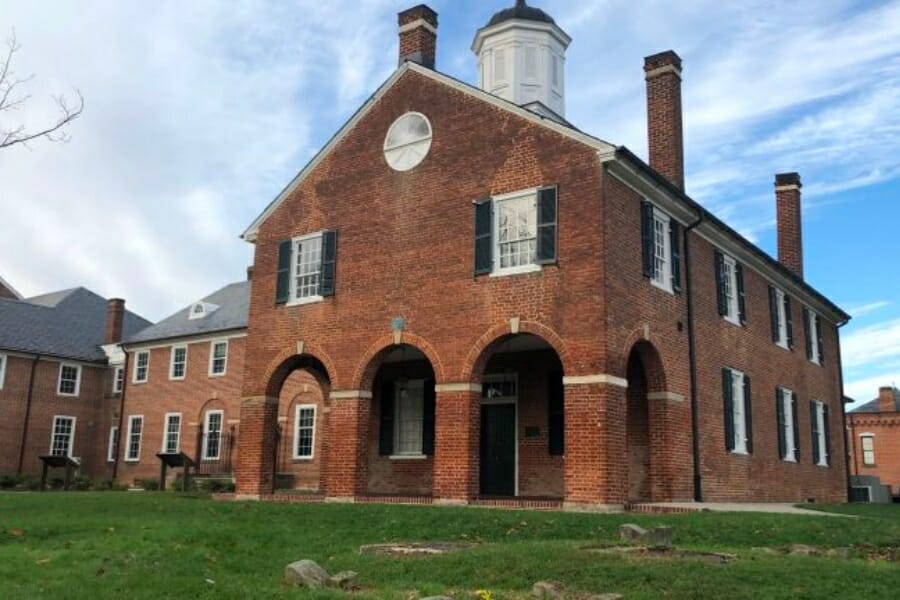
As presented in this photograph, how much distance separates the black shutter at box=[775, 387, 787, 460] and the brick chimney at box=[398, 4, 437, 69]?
1227 centimetres

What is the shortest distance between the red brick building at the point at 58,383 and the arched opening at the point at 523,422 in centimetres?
2580

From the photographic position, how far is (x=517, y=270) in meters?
16.9

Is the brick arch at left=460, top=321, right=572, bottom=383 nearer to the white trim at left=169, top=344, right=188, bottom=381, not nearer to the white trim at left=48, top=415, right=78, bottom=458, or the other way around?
the white trim at left=169, top=344, right=188, bottom=381

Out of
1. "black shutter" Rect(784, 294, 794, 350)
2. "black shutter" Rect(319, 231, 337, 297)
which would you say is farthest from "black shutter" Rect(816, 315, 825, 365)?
"black shutter" Rect(319, 231, 337, 297)

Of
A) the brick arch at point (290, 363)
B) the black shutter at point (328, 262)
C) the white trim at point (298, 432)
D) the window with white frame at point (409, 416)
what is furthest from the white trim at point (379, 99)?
the white trim at point (298, 432)

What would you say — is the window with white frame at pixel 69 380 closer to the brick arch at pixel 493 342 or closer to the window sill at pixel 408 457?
the window sill at pixel 408 457

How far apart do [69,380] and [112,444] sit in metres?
3.53

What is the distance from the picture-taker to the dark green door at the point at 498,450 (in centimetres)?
1966

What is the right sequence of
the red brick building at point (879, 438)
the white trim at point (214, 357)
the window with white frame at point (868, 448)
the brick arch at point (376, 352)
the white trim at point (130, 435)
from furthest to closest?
the window with white frame at point (868, 448) < the red brick building at point (879, 438) < the white trim at point (130, 435) < the white trim at point (214, 357) < the brick arch at point (376, 352)

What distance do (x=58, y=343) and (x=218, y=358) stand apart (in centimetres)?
977

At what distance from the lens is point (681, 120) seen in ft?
69.4

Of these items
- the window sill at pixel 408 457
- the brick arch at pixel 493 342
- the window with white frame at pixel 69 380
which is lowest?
the window sill at pixel 408 457

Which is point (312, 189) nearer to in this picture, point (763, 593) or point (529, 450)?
point (529, 450)

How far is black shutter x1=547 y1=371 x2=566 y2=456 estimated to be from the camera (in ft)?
62.2
